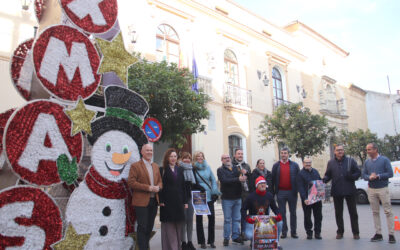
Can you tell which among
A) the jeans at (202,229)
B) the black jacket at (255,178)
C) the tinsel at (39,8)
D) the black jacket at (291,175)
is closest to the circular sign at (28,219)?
the tinsel at (39,8)

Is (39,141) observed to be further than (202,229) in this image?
No

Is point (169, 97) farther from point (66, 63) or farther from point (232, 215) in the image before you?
point (66, 63)

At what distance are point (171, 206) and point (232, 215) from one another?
62.6 inches

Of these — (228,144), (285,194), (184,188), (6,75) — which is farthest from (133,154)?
(228,144)

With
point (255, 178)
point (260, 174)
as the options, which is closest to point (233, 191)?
point (255, 178)

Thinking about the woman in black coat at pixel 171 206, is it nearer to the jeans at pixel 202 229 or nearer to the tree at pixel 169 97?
the jeans at pixel 202 229

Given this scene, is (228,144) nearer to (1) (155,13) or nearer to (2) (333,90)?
(1) (155,13)

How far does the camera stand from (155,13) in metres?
13.8

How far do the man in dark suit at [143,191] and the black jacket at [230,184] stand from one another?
61.6 inches

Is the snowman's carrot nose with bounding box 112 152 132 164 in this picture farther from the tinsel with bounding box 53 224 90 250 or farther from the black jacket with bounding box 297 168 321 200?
the black jacket with bounding box 297 168 321 200

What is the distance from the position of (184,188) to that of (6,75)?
717 cm

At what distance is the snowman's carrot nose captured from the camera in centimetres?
523

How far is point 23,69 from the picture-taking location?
456 centimetres

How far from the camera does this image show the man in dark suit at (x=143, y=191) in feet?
16.5
